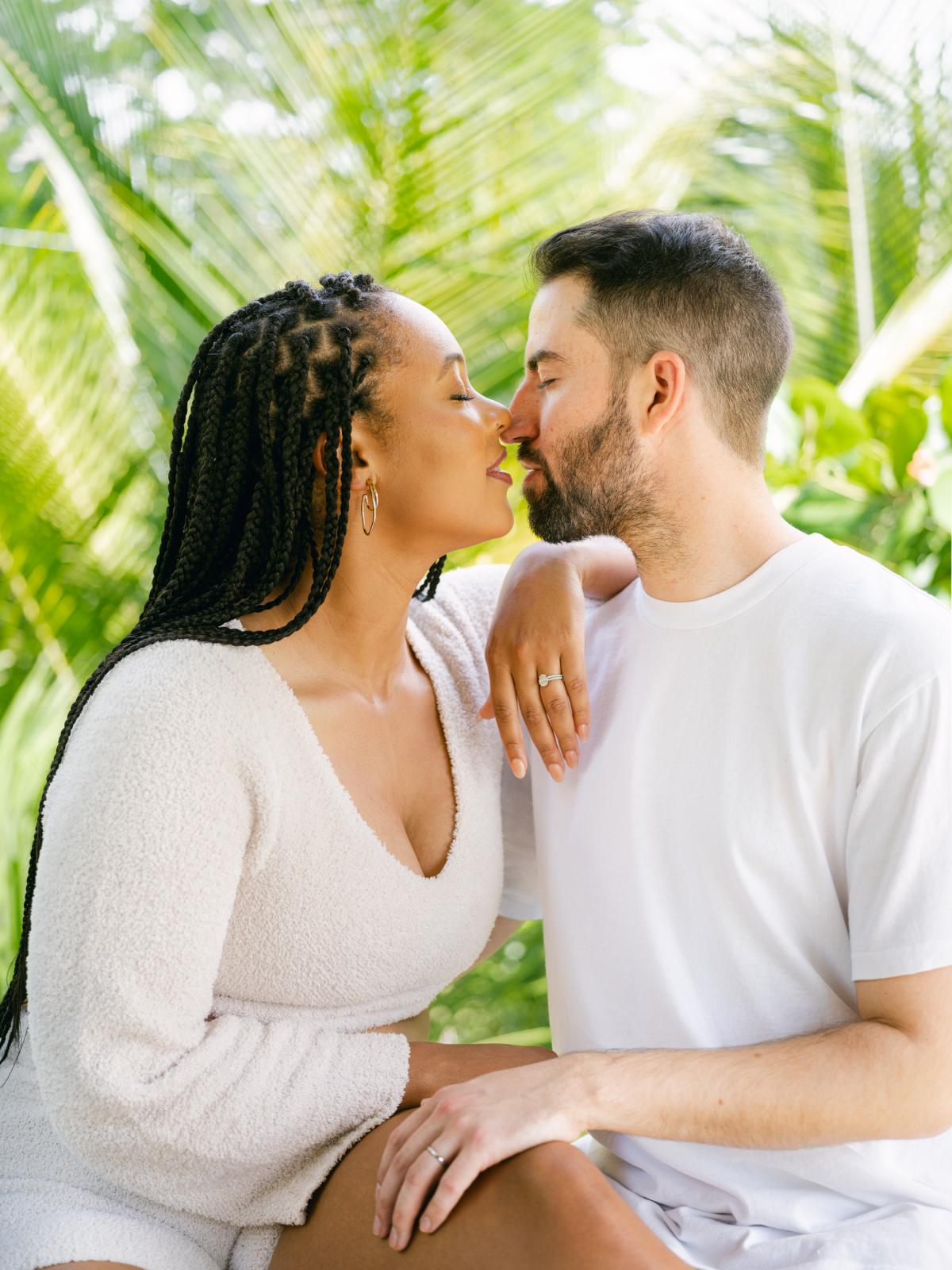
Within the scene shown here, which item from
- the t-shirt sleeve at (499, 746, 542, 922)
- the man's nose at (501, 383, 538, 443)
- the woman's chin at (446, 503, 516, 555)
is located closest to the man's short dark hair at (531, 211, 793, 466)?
the man's nose at (501, 383, 538, 443)

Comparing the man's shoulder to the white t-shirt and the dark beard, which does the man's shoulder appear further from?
the dark beard

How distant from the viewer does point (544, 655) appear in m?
1.65

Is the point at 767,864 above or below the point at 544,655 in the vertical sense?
below

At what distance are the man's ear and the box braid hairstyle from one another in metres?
0.34

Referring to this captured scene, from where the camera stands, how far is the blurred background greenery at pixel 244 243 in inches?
104

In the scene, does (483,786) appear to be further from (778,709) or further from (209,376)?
(209,376)

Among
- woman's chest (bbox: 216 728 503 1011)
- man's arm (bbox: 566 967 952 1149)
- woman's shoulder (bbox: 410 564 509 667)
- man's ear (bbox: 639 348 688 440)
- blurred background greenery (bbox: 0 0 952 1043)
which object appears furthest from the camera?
blurred background greenery (bbox: 0 0 952 1043)

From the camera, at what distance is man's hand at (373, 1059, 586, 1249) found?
4.06 feet

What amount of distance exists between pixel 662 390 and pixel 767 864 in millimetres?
617

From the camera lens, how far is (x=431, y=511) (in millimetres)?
1647

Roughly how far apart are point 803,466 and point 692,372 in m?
1.34

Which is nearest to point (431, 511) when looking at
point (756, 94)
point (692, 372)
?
point (692, 372)

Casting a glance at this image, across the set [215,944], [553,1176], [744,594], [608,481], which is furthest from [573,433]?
[553,1176]

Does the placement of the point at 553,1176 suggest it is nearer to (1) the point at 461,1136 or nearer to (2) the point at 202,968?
(1) the point at 461,1136
